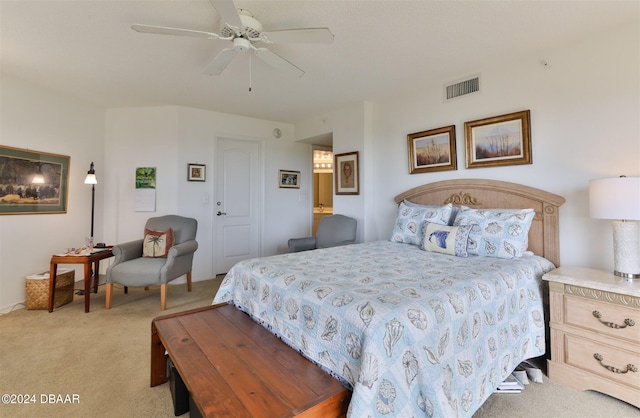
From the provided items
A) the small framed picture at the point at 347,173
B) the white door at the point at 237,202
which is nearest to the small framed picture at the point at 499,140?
the small framed picture at the point at 347,173

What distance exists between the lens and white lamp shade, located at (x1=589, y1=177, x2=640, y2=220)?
1.78 metres

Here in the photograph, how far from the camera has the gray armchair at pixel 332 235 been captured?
3.76m

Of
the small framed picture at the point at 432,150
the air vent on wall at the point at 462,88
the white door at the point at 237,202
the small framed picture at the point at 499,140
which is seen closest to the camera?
the small framed picture at the point at 499,140

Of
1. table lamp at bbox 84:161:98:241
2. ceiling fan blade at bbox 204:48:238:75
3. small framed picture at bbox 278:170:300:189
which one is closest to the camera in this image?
ceiling fan blade at bbox 204:48:238:75

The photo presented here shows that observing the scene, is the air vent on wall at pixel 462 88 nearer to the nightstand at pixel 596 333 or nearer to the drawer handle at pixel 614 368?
the nightstand at pixel 596 333

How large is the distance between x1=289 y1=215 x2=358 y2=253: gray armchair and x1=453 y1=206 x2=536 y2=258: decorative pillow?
59.8 inches

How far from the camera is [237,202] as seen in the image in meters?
4.75

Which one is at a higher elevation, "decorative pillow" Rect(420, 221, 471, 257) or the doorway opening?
the doorway opening

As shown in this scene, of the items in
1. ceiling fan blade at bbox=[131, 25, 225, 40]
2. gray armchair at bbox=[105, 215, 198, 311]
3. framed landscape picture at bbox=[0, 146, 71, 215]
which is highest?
ceiling fan blade at bbox=[131, 25, 225, 40]

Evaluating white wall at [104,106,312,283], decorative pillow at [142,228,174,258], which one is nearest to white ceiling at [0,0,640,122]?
white wall at [104,106,312,283]

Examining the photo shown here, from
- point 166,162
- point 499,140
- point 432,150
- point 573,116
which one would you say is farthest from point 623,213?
point 166,162

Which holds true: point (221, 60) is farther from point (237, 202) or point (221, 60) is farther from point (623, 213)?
point (623, 213)

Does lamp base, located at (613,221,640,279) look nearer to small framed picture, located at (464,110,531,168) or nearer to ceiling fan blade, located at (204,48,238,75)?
small framed picture, located at (464,110,531,168)

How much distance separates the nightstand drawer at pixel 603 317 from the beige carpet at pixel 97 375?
40 centimetres
